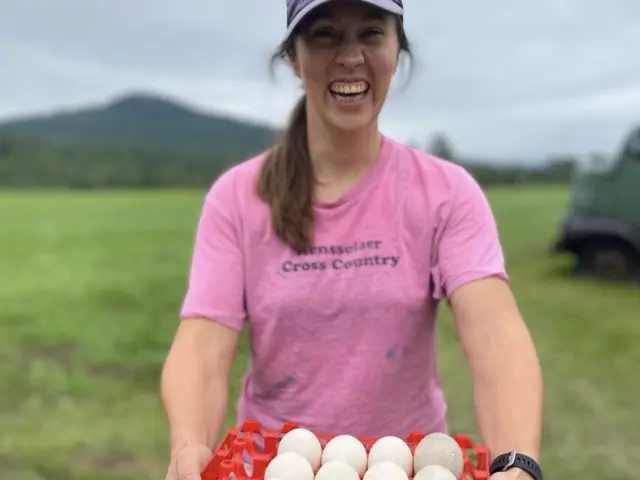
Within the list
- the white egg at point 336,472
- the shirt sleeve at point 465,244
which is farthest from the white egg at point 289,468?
the shirt sleeve at point 465,244

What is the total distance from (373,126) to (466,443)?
0.56m

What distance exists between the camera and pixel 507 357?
114cm

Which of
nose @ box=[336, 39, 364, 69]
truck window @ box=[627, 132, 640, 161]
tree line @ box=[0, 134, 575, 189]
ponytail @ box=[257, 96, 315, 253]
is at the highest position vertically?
nose @ box=[336, 39, 364, 69]

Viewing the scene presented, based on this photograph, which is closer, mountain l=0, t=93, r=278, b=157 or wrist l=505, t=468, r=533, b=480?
wrist l=505, t=468, r=533, b=480

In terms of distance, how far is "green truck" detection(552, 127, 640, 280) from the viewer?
593 cm

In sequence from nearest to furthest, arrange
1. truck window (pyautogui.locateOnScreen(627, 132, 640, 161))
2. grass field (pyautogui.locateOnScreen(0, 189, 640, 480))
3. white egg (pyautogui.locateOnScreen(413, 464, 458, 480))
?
white egg (pyautogui.locateOnScreen(413, 464, 458, 480)) < grass field (pyautogui.locateOnScreen(0, 189, 640, 480)) < truck window (pyautogui.locateOnScreen(627, 132, 640, 161))

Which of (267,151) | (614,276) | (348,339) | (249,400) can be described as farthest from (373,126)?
(614,276)

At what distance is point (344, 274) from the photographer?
125 centimetres

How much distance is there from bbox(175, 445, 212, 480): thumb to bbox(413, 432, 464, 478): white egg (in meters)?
0.29

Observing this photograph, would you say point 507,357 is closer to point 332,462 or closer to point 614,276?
point 332,462

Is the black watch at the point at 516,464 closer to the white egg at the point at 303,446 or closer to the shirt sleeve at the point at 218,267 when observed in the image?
the white egg at the point at 303,446

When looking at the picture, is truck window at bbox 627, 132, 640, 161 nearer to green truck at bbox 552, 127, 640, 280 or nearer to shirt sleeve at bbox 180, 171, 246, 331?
green truck at bbox 552, 127, 640, 280

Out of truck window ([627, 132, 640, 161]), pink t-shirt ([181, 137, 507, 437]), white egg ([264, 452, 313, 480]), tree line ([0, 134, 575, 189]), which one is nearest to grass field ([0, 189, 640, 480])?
tree line ([0, 134, 575, 189])

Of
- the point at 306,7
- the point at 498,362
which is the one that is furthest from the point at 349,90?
the point at 498,362
